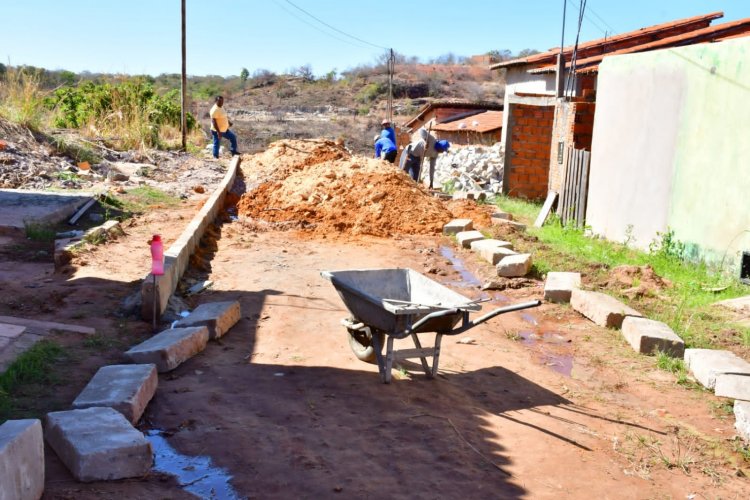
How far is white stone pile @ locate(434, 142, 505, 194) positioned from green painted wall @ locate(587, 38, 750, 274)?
599 centimetres

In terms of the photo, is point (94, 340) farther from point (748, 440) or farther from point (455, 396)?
point (748, 440)

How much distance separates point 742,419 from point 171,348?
13.4ft

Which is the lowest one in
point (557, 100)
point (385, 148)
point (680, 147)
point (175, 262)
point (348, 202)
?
point (175, 262)

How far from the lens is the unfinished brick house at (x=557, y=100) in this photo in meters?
14.0

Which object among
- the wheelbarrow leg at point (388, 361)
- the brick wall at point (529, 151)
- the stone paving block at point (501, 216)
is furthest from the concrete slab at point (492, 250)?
the brick wall at point (529, 151)

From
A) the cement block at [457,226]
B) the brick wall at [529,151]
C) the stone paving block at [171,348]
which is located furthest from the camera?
the brick wall at [529,151]

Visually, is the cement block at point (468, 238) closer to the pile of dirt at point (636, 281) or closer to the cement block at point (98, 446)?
the pile of dirt at point (636, 281)

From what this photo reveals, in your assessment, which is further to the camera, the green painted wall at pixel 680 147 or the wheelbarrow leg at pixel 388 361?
the green painted wall at pixel 680 147

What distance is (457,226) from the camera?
12.4 meters

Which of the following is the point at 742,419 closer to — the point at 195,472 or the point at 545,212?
the point at 195,472

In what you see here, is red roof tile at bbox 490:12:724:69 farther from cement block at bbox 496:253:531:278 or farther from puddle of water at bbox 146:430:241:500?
puddle of water at bbox 146:430:241:500

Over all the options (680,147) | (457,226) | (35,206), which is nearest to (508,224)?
(457,226)

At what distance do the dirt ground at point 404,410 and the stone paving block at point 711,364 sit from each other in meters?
0.16

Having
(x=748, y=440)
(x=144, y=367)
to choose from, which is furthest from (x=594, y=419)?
(x=144, y=367)
